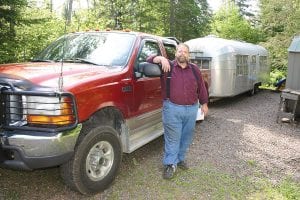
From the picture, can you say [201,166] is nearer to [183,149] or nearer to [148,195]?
[183,149]

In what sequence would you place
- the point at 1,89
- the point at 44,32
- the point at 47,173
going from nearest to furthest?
1. the point at 1,89
2. the point at 47,173
3. the point at 44,32

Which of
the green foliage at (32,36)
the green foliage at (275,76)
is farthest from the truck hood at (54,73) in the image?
the green foliage at (275,76)

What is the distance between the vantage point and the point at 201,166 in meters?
5.91

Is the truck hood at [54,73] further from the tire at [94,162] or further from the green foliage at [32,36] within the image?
the green foliage at [32,36]

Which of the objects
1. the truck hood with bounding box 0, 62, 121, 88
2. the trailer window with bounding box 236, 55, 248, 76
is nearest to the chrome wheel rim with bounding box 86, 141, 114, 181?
the truck hood with bounding box 0, 62, 121, 88

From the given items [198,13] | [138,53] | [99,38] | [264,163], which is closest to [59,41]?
[99,38]

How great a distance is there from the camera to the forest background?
10.1 meters

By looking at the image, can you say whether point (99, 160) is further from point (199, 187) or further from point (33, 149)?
point (199, 187)

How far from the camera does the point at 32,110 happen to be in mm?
3895

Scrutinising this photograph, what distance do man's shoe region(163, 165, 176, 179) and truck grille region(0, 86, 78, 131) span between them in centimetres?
188

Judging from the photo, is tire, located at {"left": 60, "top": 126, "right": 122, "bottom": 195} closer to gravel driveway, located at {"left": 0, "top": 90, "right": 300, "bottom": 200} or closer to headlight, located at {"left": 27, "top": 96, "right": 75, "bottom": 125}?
gravel driveway, located at {"left": 0, "top": 90, "right": 300, "bottom": 200}

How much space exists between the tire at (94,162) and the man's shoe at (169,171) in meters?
0.77

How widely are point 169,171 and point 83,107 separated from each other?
178cm

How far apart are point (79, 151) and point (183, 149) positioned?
190 centimetres
